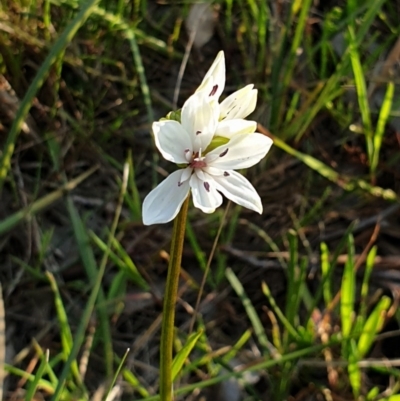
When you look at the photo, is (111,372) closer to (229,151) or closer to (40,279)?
(40,279)

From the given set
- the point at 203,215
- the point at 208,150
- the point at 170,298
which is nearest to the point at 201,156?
the point at 208,150

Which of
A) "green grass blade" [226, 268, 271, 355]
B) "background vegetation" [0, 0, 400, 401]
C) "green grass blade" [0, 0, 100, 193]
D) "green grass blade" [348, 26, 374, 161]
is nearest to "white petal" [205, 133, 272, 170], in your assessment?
"green grass blade" [0, 0, 100, 193]

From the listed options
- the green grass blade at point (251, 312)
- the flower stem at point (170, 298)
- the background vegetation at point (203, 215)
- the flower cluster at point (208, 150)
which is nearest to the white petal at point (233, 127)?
the flower cluster at point (208, 150)

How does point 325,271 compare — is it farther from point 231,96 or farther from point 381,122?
point 231,96

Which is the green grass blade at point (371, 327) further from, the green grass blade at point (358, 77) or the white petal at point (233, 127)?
the white petal at point (233, 127)

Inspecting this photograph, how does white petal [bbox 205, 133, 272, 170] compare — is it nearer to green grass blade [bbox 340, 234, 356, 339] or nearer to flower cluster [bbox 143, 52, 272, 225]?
flower cluster [bbox 143, 52, 272, 225]
